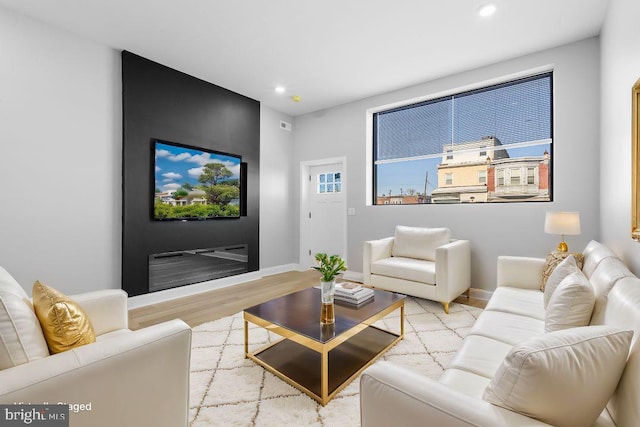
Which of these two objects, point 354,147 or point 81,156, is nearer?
point 81,156

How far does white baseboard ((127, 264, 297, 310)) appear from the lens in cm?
339

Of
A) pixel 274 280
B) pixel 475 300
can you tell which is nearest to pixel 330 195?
pixel 274 280

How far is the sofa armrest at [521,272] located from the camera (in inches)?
98.2

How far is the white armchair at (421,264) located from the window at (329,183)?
58.5 inches

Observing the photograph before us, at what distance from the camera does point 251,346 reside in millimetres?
2369

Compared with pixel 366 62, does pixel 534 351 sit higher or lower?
lower

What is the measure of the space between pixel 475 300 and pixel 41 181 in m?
4.74

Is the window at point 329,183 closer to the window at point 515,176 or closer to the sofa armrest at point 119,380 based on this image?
the window at point 515,176

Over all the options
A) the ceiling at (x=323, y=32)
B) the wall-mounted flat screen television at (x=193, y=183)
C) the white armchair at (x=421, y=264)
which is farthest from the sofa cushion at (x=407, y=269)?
the ceiling at (x=323, y=32)

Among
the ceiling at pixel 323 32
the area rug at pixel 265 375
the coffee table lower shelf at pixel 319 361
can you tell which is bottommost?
the area rug at pixel 265 375

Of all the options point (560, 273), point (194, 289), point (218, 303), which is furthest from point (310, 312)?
point (194, 289)

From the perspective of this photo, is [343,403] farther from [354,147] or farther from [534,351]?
[354,147]

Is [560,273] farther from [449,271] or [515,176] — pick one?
[515,176]

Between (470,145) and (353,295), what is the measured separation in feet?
9.04
